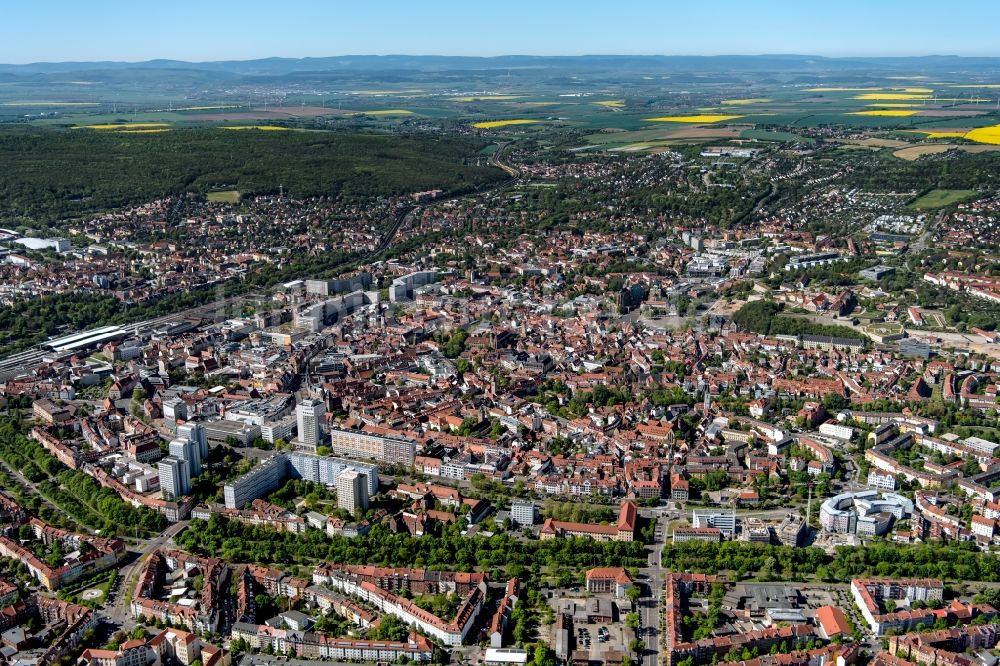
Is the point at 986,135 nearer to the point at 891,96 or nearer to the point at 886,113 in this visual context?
the point at 886,113

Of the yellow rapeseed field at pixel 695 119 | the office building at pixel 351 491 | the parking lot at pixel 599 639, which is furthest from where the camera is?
the yellow rapeseed field at pixel 695 119

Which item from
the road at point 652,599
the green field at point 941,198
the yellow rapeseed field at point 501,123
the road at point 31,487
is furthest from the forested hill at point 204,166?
the road at point 652,599

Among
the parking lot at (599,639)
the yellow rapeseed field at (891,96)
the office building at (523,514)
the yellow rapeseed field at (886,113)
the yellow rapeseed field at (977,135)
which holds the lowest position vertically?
the parking lot at (599,639)

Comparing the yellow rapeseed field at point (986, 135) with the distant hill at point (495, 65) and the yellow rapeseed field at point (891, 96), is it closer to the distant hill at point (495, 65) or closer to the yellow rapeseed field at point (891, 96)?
the yellow rapeseed field at point (891, 96)

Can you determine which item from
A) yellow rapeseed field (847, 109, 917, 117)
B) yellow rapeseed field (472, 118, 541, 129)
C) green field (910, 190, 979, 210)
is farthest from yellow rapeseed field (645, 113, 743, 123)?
green field (910, 190, 979, 210)

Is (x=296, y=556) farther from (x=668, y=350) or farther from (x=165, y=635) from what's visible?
(x=668, y=350)
